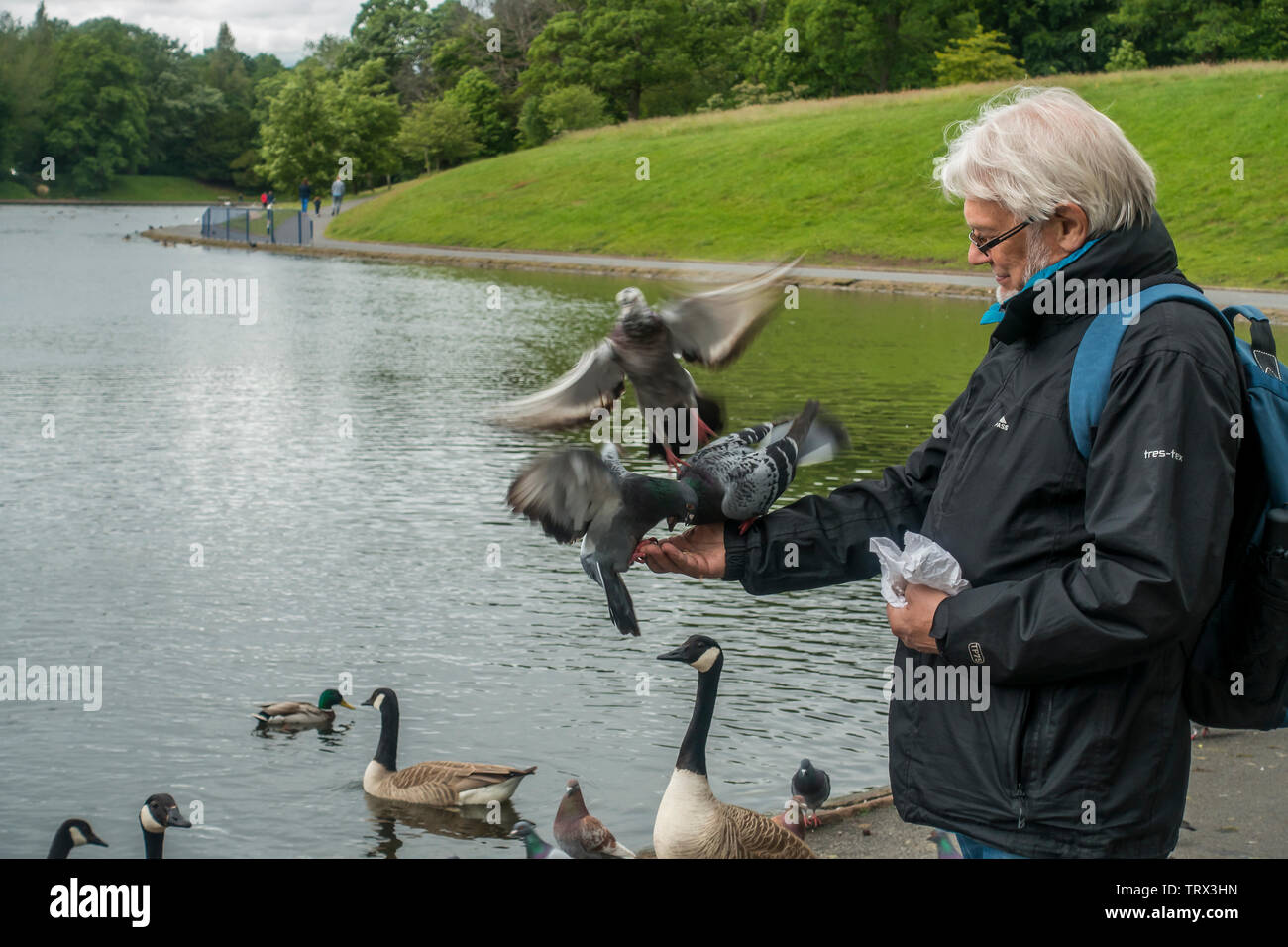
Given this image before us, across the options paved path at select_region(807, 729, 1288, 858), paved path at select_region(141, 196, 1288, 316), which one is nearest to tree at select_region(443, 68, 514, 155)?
paved path at select_region(141, 196, 1288, 316)

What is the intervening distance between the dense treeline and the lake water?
41.0 metres

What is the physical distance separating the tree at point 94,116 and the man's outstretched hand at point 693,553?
11369 cm

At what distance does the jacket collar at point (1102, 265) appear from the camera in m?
2.55

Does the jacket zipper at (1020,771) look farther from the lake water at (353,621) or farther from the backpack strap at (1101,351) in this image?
the lake water at (353,621)

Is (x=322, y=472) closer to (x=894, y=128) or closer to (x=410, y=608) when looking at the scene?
(x=410, y=608)

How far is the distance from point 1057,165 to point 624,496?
3.95 feet

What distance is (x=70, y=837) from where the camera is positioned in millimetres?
6672

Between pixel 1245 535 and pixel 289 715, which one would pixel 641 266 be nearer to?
pixel 289 715

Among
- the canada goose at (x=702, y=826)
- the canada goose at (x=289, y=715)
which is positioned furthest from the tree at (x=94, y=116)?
the canada goose at (x=702, y=826)

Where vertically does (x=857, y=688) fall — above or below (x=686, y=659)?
below

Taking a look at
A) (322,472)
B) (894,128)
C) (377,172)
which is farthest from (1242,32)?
(322,472)

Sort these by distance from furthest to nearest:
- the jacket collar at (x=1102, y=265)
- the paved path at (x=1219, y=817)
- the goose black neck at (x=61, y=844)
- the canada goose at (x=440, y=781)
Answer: the canada goose at (x=440, y=781)
the goose black neck at (x=61, y=844)
the paved path at (x=1219, y=817)
the jacket collar at (x=1102, y=265)
